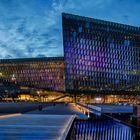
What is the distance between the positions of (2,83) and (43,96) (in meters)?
23.8

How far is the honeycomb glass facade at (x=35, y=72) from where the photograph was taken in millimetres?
146750

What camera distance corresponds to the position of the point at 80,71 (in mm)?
126438

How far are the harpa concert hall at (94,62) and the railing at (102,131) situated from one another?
94475mm

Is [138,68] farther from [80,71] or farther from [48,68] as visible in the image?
[48,68]

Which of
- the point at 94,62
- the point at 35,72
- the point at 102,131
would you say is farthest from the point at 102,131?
the point at 35,72

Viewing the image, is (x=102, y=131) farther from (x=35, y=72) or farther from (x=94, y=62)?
(x=35, y=72)

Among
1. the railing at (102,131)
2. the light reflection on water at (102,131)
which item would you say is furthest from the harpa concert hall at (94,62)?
the light reflection on water at (102,131)

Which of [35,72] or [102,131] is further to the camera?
[35,72]

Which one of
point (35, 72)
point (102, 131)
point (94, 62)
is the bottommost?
point (102, 131)

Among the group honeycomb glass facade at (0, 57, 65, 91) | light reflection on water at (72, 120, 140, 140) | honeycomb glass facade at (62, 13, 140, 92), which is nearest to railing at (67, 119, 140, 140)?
light reflection on water at (72, 120, 140, 140)

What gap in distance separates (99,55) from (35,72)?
35.4 m

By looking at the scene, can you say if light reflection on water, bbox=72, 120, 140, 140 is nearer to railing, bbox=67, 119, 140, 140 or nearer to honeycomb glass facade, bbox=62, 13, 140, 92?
railing, bbox=67, 119, 140, 140

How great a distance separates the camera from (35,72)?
15275cm

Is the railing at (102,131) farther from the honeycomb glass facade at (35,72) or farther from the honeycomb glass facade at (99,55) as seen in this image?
the honeycomb glass facade at (35,72)
